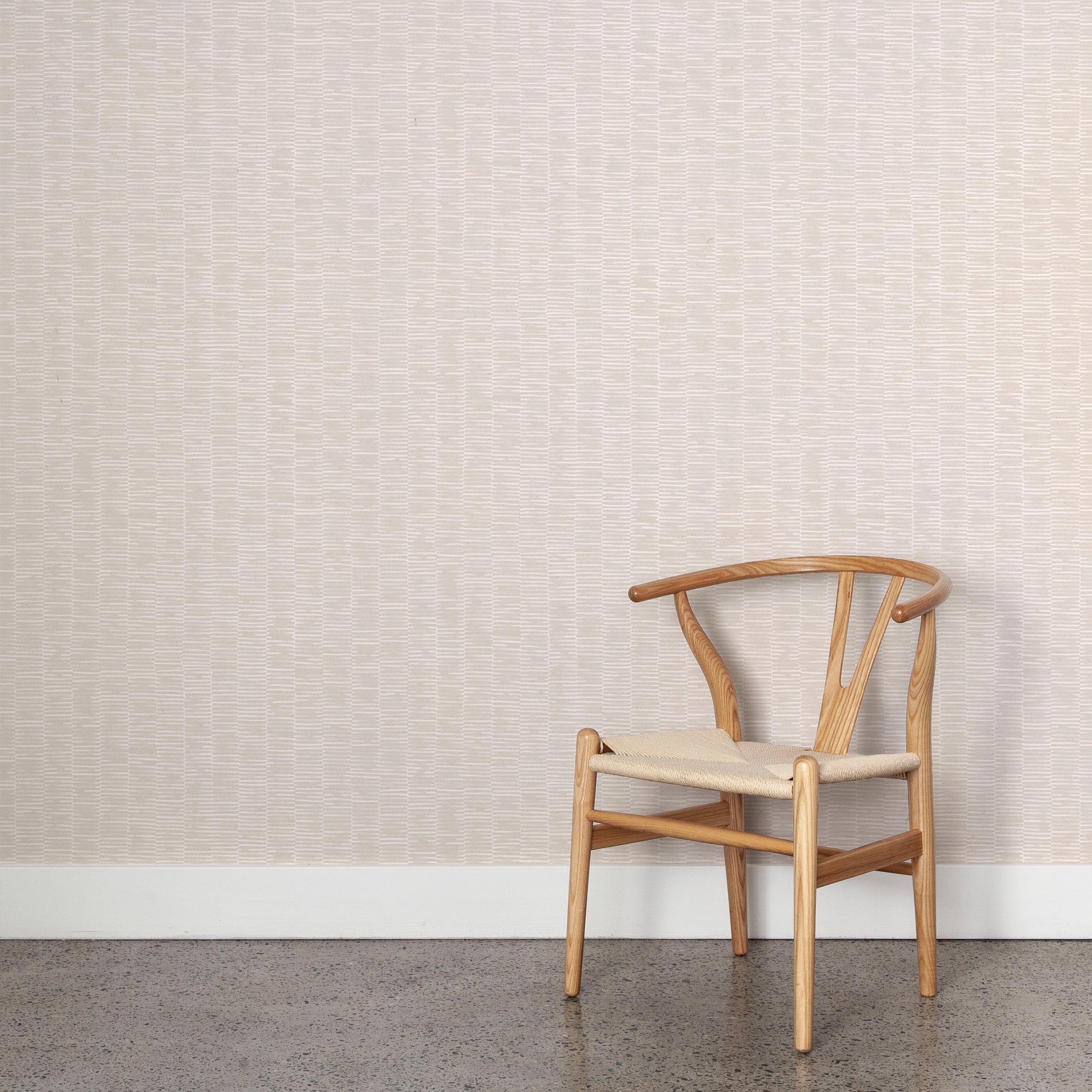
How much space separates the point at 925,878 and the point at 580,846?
0.53 m

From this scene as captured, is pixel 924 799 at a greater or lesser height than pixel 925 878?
greater

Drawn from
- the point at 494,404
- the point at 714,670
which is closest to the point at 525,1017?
the point at 714,670

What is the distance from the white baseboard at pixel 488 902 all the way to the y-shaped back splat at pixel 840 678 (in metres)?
0.31

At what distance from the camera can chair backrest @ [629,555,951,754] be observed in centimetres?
162

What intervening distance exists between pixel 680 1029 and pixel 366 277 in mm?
1363

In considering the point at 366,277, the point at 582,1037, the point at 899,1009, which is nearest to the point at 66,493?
the point at 366,277

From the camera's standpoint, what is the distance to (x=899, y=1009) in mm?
1555

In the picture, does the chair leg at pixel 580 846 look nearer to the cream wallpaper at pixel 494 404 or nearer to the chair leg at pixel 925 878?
the cream wallpaper at pixel 494 404

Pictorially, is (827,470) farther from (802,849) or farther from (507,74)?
(507,74)

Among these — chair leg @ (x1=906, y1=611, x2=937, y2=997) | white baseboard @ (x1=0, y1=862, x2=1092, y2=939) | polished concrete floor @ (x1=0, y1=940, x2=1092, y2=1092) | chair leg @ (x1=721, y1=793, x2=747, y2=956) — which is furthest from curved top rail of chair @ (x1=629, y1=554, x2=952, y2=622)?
polished concrete floor @ (x1=0, y1=940, x2=1092, y2=1092)

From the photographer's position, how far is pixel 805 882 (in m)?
1.37

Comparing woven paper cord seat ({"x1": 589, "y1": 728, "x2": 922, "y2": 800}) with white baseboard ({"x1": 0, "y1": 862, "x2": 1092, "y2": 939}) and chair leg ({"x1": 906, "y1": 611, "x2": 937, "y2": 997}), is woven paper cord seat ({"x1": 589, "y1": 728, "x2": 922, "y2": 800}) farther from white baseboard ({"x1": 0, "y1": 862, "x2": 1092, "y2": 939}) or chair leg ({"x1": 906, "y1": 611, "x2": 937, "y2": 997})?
white baseboard ({"x1": 0, "y1": 862, "x2": 1092, "y2": 939})

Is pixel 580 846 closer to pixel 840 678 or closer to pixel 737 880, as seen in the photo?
pixel 737 880

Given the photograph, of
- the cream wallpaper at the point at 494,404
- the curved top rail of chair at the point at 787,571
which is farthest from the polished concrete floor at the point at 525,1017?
the curved top rail of chair at the point at 787,571
